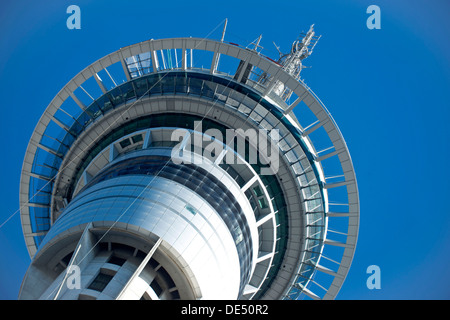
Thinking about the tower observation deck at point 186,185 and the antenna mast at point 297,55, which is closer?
the tower observation deck at point 186,185

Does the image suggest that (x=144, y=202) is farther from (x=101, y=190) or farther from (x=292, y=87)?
(x=292, y=87)

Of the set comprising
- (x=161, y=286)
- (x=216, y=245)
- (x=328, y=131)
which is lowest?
(x=161, y=286)

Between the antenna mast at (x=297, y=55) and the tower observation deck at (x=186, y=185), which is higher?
the antenna mast at (x=297, y=55)

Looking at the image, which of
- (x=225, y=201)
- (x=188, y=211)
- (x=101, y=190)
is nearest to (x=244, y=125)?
(x=225, y=201)

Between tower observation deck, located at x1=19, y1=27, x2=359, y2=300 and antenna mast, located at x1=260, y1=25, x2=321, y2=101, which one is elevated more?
antenna mast, located at x1=260, y1=25, x2=321, y2=101

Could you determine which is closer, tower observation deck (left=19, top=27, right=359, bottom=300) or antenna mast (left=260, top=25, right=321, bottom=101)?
tower observation deck (left=19, top=27, right=359, bottom=300)

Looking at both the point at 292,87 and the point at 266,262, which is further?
the point at 266,262

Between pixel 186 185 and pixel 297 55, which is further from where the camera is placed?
pixel 297 55

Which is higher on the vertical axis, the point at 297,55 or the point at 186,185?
the point at 297,55
